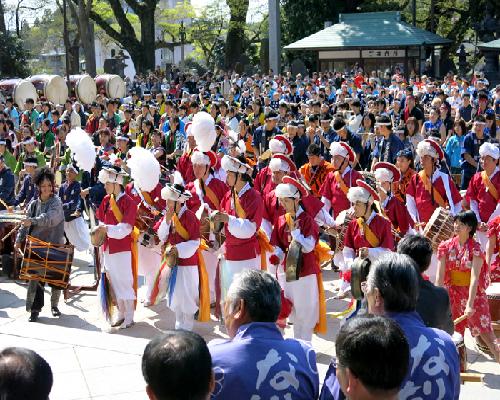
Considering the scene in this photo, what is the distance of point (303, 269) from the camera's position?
22.7 ft

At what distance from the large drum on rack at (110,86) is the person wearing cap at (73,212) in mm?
17337

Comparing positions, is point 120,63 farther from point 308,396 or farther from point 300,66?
point 308,396

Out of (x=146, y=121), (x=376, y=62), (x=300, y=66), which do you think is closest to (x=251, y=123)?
(x=146, y=121)

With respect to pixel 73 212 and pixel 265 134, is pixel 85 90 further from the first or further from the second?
pixel 73 212

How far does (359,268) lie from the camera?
16.1 ft

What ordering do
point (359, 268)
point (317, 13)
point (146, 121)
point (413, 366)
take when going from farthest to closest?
point (317, 13)
point (146, 121)
point (359, 268)
point (413, 366)

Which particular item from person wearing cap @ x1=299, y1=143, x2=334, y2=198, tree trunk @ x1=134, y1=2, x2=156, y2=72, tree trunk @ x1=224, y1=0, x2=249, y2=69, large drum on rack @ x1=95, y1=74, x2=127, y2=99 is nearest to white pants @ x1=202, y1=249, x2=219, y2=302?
person wearing cap @ x1=299, y1=143, x2=334, y2=198

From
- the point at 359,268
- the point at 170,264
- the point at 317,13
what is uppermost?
the point at 317,13

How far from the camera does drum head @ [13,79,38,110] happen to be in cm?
2384

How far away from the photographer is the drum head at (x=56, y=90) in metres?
24.5

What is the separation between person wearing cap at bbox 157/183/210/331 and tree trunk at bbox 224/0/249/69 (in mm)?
35981

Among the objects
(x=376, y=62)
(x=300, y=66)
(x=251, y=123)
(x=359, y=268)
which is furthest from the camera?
(x=300, y=66)

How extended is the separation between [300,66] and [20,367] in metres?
33.4

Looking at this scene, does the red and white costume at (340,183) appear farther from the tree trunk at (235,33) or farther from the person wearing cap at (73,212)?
the tree trunk at (235,33)
